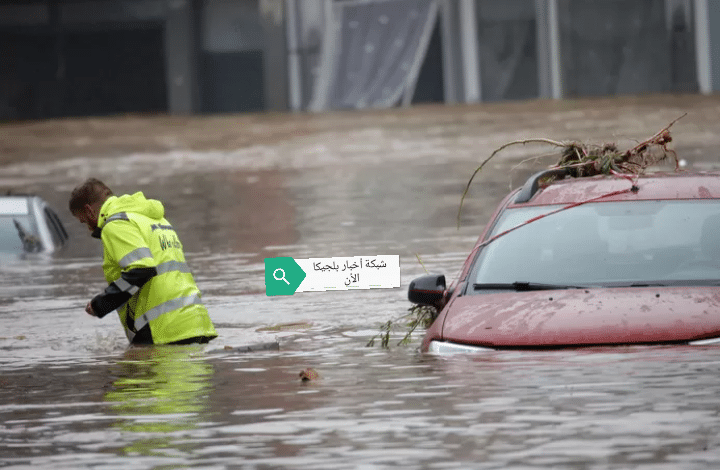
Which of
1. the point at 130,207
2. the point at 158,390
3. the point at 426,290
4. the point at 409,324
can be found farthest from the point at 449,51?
the point at 158,390

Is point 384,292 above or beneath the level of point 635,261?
beneath

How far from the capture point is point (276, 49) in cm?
5231

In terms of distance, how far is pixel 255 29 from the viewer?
53.2m

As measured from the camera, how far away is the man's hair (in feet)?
36.2

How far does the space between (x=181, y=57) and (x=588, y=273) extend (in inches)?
1778

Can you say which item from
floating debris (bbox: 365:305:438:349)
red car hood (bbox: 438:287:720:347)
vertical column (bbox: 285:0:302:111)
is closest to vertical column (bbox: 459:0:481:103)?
vertical column (bbox: 285:0:302:111)

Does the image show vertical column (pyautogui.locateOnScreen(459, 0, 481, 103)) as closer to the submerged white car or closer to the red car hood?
the submerged white car

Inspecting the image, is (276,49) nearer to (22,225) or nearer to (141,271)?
(22,225)

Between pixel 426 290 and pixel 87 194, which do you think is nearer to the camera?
pixel 426 290

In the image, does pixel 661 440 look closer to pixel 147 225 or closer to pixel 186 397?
pixel 186 397

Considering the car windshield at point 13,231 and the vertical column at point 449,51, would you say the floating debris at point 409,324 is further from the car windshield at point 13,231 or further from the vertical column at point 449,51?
the vertical column at point 449,51

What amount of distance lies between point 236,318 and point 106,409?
215 inches

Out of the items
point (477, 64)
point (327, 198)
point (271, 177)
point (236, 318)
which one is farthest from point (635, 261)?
point (477, 64)

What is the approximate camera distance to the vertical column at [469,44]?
5103 cm
